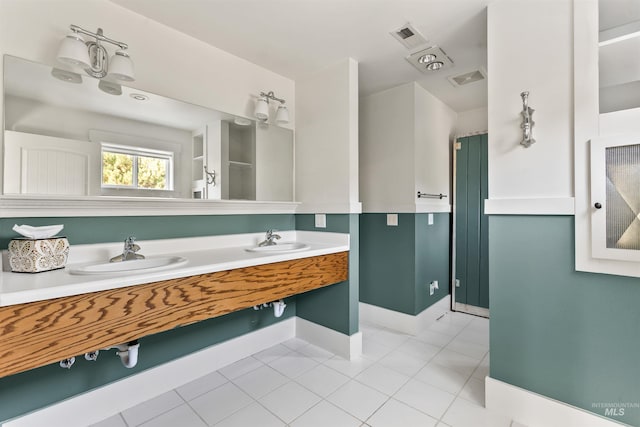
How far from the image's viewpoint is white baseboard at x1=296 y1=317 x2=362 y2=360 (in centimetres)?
223

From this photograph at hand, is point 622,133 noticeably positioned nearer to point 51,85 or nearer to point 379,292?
point 379,292

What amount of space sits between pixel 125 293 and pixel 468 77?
2.94m

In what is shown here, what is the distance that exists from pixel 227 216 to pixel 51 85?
1.17 m

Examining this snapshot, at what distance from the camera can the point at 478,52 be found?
6.98 ft

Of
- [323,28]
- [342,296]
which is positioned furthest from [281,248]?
[323,28]

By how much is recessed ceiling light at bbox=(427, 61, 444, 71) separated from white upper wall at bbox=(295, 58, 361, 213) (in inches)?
24.1

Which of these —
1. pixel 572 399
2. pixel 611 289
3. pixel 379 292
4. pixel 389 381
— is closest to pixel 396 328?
pixel 379 292

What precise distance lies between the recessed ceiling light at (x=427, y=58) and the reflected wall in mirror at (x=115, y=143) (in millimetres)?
1342

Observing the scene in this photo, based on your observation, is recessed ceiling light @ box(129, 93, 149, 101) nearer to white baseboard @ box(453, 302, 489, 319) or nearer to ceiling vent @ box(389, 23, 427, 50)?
ceiling vent @ box(389, 23, 427, 50)

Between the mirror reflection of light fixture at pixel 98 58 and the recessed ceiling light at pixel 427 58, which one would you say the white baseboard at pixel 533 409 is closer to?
the recessed ceiling light at pixel 427 58

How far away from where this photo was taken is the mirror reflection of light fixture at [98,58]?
1.39 meters

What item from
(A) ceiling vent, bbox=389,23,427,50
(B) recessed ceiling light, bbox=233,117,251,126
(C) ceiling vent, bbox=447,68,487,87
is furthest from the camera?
(C) ceiling vent, bbox=447,68,487,87

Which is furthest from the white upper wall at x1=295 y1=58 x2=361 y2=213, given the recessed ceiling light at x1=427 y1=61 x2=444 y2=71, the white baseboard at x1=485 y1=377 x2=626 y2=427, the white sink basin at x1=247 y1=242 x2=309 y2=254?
the white baseboard at x1=485 y1=377 x2=626 y2=427

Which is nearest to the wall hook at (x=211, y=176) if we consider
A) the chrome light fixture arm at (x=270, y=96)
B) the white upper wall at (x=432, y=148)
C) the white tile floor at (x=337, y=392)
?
the chrome light fixture arm at (x=270, y=96)
